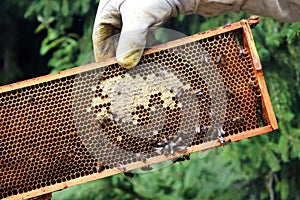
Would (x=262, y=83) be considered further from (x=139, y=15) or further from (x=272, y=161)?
(x=272, y=161)

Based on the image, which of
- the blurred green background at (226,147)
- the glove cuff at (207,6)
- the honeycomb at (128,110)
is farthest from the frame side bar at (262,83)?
the blurred green background at (226,147)

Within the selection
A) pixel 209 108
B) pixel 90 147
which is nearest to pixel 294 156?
pixel 209 108

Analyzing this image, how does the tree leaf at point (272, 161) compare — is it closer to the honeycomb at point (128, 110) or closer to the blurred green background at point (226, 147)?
the blurred green background at point (226, 147)

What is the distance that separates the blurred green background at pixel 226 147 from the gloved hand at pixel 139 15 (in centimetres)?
100

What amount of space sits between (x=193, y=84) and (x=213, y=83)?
0.12 meters

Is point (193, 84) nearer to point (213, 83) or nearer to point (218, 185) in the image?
point (213, 83)

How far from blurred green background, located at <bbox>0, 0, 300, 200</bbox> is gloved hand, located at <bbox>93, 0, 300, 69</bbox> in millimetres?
1002

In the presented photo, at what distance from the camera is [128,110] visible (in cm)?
362

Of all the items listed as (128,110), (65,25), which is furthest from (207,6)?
(65,25)

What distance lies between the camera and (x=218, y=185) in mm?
6836

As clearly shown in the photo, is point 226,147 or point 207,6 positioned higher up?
point 207,6

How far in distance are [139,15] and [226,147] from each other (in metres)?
2.76

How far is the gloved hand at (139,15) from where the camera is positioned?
3511 millimetres

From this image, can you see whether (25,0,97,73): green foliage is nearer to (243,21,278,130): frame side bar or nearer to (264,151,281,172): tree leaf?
(264,151,281,172): tree leaf
